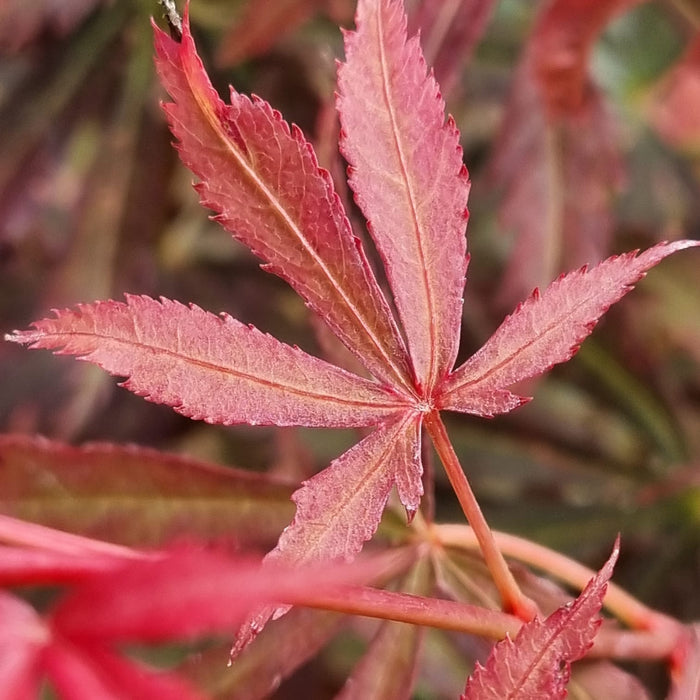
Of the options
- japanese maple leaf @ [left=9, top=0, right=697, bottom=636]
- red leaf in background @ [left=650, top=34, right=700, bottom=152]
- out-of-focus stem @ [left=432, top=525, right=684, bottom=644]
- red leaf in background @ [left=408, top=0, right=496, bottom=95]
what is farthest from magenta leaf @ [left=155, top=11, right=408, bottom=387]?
red leaf in background @ [left=650, top=34, right=700, bottom=152]

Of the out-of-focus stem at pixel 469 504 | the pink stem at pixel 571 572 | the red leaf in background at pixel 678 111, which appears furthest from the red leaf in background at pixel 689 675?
the red leaf in background at pixel 678 111

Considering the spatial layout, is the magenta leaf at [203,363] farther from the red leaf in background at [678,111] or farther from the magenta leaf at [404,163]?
the red leaf in background at [678,111]

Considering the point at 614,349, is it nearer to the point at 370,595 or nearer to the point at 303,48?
the point at 303,48

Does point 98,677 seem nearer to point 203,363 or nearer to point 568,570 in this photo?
point 203,363

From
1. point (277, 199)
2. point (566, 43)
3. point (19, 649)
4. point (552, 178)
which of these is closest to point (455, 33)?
point (566, 43)

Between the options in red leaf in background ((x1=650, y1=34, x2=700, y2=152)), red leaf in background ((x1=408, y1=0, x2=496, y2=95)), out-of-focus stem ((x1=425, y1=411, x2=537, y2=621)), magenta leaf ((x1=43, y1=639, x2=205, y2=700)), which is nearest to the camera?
magenta leaf ((x1=43, y1=639, x2=205, y2=700))

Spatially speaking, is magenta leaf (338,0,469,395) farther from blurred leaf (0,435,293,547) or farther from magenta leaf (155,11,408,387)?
blurred leaf (0,435,293,547)
